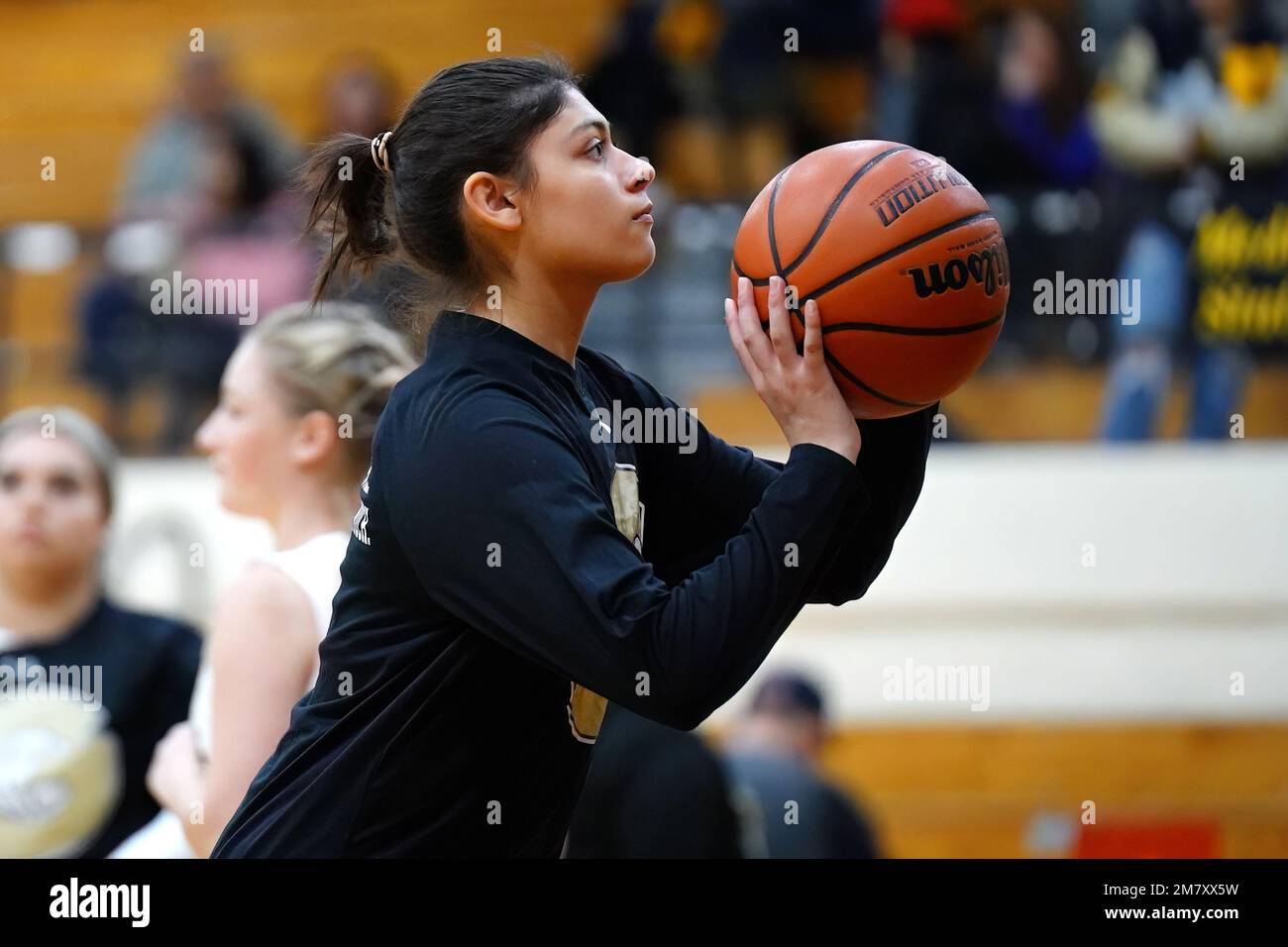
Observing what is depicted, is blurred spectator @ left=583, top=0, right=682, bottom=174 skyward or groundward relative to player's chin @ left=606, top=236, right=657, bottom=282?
skyward

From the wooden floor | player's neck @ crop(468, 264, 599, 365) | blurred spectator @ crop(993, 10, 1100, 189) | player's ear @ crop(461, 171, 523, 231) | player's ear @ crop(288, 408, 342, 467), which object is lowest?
the wooden floor

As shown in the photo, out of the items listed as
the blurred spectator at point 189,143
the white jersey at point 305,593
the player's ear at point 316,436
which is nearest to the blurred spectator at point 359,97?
the blurred spectator at point 189,143

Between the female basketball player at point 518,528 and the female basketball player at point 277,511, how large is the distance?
1.23ft

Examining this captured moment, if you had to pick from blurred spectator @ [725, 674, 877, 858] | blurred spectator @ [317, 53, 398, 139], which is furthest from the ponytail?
blurred spectator @ [317, 53, 398, 139]

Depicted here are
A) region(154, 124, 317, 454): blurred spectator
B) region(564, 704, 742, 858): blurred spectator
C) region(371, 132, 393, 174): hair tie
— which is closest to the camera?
region(371, 132, 393, 174): hair tie

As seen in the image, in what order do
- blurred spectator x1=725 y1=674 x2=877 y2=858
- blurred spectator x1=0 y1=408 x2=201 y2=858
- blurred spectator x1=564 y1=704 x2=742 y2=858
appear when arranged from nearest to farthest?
blurred spectator x1=0 y1=408 x2=201 y2=858 < blurred spectator x1=564 y1=704 x2=742 y2=858 < blurred spectator x1=725 y1=674 x2=877 y2=858

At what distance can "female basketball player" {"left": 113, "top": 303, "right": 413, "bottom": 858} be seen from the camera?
2.72m

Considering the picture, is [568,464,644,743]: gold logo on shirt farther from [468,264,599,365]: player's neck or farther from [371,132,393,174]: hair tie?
[371,132,393,174]: hair tie

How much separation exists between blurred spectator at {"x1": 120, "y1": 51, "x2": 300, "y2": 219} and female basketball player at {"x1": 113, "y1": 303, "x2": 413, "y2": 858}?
456cm

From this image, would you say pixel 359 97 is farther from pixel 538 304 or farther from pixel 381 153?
pixel 538 304

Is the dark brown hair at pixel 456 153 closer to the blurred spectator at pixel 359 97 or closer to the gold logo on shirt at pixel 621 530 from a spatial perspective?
the gold logo on shirt at pixel 621 530

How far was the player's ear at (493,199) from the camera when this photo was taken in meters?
2.30

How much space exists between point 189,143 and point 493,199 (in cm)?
596

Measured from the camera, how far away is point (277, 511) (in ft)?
10.1
